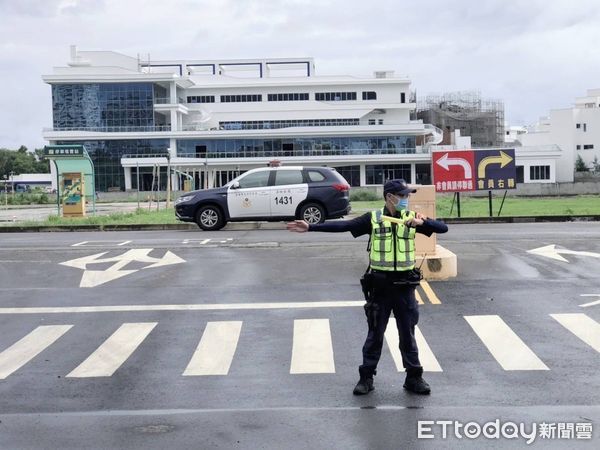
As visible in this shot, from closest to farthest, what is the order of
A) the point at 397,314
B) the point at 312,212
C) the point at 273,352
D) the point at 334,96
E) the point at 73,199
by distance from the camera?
the point at 397,314 → the point at 273,352 → the point at 312,212 → the point at 73,199 → the point at 334,96

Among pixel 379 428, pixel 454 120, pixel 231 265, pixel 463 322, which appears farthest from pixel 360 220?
pixel 454 120

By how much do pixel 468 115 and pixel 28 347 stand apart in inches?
3676

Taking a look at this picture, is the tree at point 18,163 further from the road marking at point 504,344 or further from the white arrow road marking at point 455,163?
the road marking at point 504,344

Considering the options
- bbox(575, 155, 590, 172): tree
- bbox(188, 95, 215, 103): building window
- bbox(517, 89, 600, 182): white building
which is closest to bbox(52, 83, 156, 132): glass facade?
bbox(188, 95, 215, 103): building window

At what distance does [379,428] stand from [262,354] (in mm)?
2674

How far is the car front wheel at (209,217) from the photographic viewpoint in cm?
2191

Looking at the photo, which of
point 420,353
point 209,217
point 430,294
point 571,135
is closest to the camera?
point 420,353

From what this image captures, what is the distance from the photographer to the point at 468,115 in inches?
3841

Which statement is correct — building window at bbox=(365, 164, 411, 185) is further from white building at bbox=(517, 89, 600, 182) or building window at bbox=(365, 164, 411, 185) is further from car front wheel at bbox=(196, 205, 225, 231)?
car front wheel at bbox=(196, 205, 225, 231)

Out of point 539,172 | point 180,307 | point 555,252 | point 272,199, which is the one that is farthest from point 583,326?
point 539,172

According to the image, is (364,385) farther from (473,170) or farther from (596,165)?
(596,165)

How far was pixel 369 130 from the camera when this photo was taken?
268ft

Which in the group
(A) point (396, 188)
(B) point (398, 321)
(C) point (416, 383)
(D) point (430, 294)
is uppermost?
(A) point (396, 188)

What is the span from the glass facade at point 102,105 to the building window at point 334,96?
63.8ft
